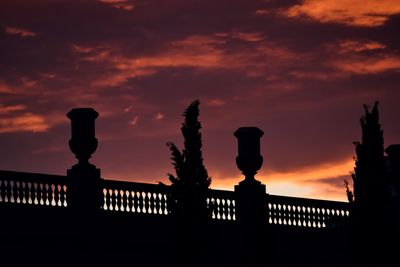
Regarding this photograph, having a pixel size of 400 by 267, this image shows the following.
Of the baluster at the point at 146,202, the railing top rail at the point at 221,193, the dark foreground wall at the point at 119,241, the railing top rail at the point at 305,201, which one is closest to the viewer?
the dark foreground wall at the point at 119,241

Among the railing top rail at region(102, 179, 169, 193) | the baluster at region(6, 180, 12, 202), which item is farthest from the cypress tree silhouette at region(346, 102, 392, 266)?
the baluster at region(6, 180, 12, 202)

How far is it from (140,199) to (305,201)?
8.48 meters

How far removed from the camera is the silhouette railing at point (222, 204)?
4528 centimetres

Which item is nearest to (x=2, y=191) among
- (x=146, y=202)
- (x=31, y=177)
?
(x=31, y=177)

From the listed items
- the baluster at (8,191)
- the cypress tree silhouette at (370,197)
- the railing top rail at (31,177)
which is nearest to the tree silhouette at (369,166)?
the cypress tree silhouette at (370,197)

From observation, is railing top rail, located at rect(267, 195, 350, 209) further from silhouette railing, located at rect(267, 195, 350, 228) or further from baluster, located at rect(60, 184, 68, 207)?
baluster, located at rect(60, 184, 68, 207)

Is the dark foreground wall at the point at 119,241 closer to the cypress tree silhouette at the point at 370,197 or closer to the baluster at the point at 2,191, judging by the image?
the baluster at the point at 2,191

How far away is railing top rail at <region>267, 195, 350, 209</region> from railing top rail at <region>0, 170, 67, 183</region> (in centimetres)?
902

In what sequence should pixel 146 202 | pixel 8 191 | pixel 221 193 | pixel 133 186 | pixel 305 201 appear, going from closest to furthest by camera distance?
pixel 8 191, pixel 133 186, pixel 146 202, pixel 221 193, pixel 305 201

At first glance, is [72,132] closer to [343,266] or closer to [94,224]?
[94,224]

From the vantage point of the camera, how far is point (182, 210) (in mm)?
42031

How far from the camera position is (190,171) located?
41.7m

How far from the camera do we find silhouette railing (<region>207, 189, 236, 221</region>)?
4528 cm

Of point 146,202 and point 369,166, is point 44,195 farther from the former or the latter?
point 369,166
